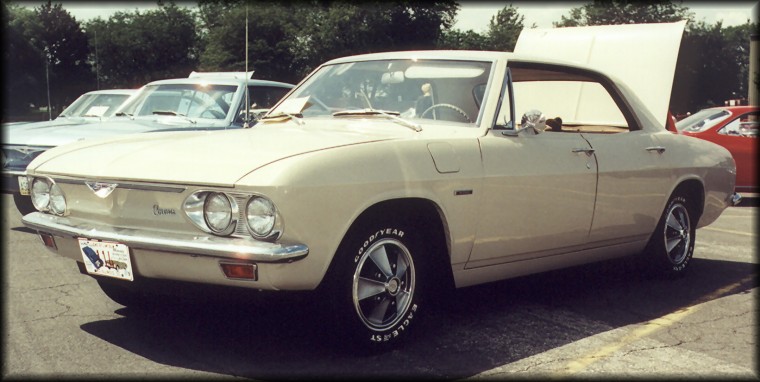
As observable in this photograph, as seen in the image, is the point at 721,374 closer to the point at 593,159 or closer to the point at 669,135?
the point at 593,159

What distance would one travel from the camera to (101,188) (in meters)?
4.29

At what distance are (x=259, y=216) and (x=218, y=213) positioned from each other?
0.66 ft

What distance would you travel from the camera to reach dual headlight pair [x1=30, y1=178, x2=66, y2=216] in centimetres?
453

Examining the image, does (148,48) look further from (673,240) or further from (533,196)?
Result: (533,196)

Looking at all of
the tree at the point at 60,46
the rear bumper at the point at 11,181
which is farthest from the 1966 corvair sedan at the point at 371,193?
the tree at the point at 60,46

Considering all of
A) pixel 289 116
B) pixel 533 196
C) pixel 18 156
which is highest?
pixel 289 116

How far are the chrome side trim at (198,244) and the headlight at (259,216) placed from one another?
0.16 feet

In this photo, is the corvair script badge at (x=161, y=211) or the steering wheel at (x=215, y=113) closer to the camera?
the corvair script badge at (x=161, y=211)

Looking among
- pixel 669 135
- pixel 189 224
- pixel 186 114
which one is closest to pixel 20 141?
pixel 186 114

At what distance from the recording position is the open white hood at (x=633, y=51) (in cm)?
838

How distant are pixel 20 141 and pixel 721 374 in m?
6.90

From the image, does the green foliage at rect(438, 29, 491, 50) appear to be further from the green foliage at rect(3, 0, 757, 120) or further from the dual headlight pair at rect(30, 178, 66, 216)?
the dual headlight pair at rect(30, 178, 66, 216)

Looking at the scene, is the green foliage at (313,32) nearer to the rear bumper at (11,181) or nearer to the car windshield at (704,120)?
the car windshield at (704,120)

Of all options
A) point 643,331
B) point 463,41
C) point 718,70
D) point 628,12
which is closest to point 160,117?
point 643,331
